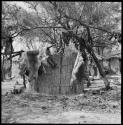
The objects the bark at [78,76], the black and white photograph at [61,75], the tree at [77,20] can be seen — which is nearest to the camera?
the black and white photograph at [61,75]

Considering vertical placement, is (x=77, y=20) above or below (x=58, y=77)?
above

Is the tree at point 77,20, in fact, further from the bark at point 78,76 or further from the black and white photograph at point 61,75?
the bark at point 78,76

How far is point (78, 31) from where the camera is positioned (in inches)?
475

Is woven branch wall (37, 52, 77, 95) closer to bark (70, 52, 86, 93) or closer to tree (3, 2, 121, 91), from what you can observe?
bark (70, 52, 86, 93)

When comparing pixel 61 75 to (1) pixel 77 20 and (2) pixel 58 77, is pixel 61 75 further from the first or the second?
(1) pixel 77 20

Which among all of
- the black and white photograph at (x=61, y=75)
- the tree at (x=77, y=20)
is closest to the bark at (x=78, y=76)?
the black and white photograph at (x=61, y=75)

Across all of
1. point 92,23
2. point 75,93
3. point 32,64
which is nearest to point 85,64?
point 75,93

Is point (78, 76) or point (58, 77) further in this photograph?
point (58, 77)

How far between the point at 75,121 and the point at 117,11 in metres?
9.55

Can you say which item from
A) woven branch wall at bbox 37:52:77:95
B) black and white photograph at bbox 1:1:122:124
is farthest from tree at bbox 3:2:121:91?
woven branch wall at bbox 37:52:77:95

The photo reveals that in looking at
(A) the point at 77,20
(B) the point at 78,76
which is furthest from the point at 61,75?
(A) the point at 77,20

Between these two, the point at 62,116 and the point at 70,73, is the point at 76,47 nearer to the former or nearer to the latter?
the point at 70,73

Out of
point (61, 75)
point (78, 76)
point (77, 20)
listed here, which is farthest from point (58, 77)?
point (77, 20)

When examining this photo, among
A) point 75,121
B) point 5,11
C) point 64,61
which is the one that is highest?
point 5,11
